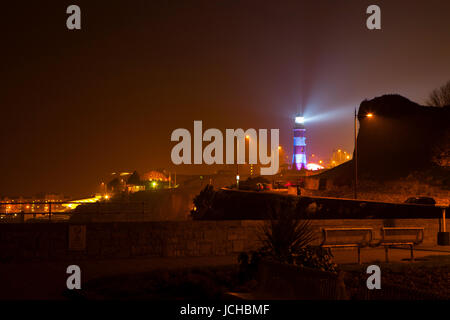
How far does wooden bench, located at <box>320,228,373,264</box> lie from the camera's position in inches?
488

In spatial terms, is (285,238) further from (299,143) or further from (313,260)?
(299,143)

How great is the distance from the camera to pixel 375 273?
1068 centimetres

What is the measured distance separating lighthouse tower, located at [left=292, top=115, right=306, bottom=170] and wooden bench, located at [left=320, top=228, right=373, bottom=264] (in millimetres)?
169454

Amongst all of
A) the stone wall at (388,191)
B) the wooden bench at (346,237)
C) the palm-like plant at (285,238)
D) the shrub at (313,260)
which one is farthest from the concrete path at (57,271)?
the stone wall at (388,191)

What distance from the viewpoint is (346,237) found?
12711mm

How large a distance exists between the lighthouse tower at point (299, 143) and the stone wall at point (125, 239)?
16843 cm

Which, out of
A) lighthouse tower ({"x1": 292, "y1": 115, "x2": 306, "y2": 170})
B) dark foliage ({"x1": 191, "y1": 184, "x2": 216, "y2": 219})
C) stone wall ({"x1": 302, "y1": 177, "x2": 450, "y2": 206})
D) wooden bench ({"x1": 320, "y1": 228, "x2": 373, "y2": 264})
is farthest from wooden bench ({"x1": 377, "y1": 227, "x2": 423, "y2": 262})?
lighthouse tower ({"x1": 292, "y1": 115, "x2": 306, "y2": 170})

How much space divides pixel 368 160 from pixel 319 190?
22.7 meters

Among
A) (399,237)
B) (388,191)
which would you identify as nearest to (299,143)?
(388,191)

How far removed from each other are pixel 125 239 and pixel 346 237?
514 centimetres

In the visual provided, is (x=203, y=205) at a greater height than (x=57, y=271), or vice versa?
(x=203, y=205)

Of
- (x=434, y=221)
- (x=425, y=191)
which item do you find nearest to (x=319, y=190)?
(x=425, y=191)

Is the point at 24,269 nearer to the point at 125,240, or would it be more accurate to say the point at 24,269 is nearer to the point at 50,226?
the point at 50,226

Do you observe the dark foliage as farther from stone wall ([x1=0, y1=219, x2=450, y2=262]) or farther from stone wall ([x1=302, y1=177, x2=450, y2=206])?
stone wall ([x1=0, y1=219, x2=450, y2=262])
